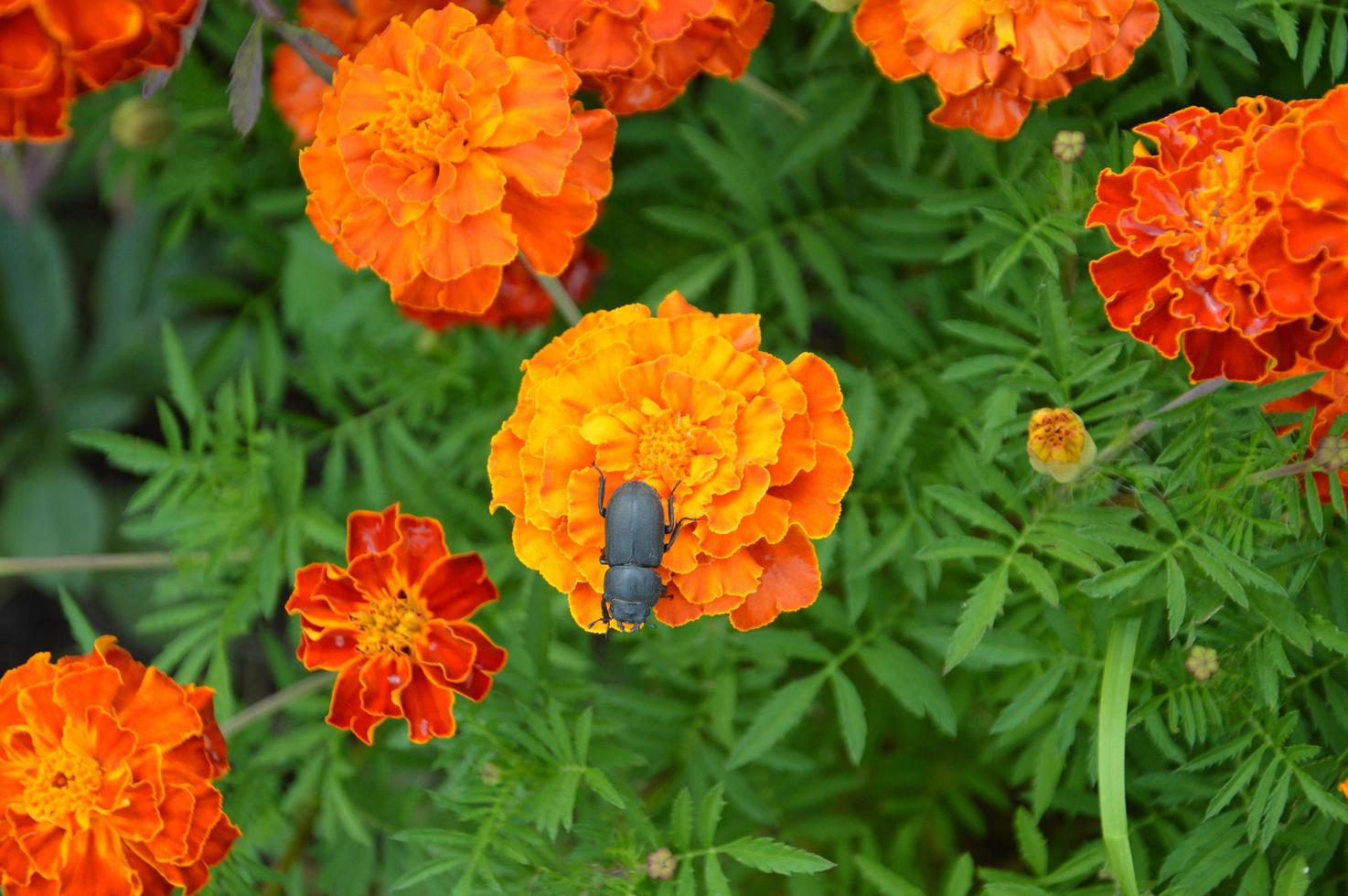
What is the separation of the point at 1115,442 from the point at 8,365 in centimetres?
276

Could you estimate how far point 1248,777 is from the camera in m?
1.47

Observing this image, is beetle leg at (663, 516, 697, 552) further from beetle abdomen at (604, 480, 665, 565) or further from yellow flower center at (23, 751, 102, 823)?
yellow flower center at (23, 751, 102, 823)

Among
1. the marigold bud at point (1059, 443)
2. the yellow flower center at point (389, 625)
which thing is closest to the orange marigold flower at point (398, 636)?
the yellow flower center at point (389, 625)

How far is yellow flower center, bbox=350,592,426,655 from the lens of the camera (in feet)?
5.10

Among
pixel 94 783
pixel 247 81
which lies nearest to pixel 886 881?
pixel 94 783

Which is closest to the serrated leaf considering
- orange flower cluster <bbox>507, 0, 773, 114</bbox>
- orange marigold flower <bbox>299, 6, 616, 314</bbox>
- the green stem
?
orange marigold flower <bbox>299, 6, 616, 314</bbox>

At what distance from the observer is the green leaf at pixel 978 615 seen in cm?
145

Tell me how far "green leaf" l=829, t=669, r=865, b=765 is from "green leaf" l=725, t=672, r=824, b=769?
3 cm

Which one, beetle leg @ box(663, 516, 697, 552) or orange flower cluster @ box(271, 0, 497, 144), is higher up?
orange flower cluster @ box(271, 0, 497, 144)

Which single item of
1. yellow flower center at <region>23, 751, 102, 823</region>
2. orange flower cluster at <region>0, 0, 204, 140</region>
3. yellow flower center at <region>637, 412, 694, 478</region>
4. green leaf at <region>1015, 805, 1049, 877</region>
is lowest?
green leaf at <region>1015, 805, 1049, 877</region>

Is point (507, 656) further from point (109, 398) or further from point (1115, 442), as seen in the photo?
point (109, 398)

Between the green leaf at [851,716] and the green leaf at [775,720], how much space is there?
0.03 meters

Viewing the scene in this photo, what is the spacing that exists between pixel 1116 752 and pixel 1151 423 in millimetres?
395

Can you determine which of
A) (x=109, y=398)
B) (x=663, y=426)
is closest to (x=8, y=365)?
(x=109, y=398)
